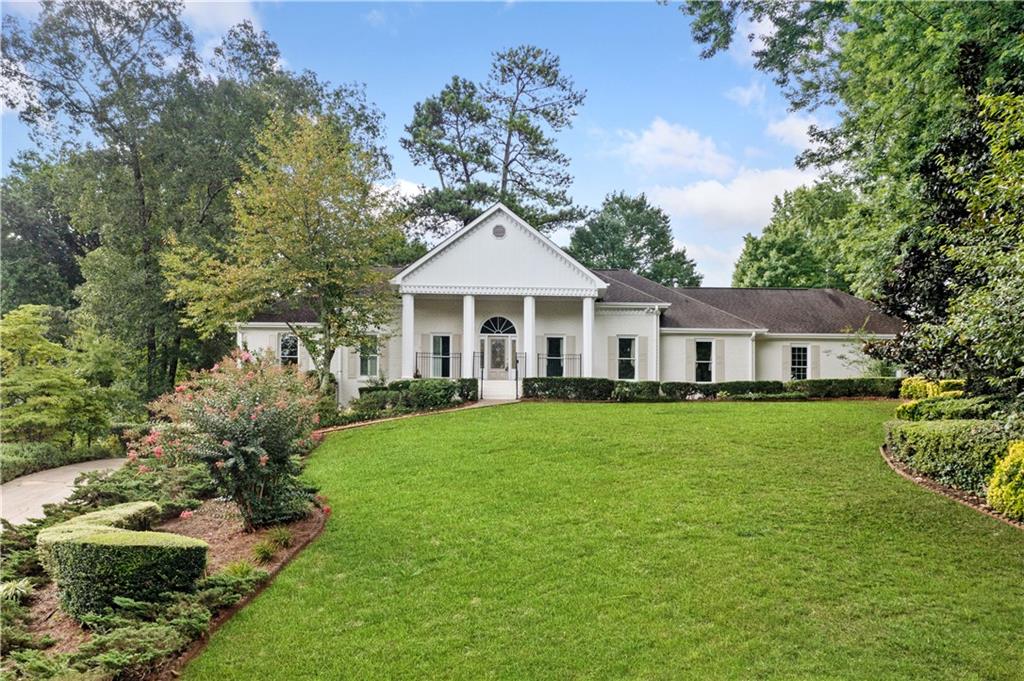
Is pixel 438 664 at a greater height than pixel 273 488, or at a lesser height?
lesser

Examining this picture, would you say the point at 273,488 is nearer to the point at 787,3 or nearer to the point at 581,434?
the point at 581,434

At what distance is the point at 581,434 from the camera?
472 inches

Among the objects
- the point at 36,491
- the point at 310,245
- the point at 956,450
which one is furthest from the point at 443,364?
the point at 956,450

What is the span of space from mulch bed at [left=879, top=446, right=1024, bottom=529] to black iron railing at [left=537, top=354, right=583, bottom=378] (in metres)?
12.6

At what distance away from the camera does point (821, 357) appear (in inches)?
917

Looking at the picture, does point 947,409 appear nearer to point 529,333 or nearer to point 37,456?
point 529,333

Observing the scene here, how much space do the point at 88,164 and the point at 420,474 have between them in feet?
68.0

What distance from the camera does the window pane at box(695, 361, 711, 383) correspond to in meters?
22.6

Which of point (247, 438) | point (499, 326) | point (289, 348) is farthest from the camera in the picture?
point (499, 326)

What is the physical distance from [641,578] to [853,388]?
1591 cm

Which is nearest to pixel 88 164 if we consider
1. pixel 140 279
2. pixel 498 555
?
pixel 140 279

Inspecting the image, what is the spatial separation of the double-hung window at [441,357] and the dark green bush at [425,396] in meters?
4.85

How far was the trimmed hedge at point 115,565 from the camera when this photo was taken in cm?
536

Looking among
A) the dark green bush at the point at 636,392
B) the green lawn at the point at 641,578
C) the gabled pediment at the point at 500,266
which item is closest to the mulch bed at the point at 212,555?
the green lawn at the point at 641,578
